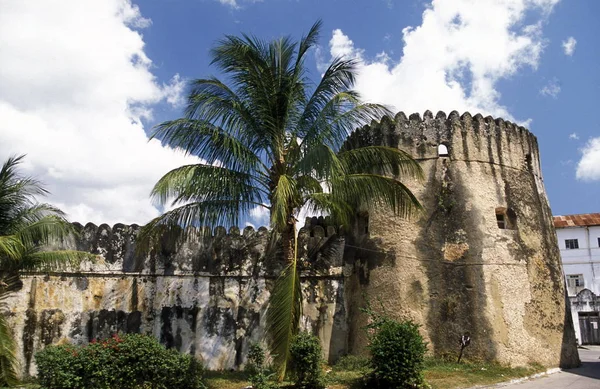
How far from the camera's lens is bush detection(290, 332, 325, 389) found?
34.0 feet

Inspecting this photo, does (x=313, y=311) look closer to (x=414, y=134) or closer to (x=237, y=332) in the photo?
(x=237, y=332)

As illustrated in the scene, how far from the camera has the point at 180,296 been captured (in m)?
14.4

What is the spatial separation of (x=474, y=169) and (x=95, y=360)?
979 cm

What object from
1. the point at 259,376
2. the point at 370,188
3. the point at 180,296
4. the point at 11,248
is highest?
the point at 370,188

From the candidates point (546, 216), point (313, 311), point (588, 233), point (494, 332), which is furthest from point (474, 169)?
point (588, 233)

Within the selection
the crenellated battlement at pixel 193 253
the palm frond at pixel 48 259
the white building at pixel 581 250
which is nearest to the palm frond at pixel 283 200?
the crenellated battlement at pixel 193 253

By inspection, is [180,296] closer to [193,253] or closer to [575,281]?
[193,253]

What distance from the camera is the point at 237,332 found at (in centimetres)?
1425

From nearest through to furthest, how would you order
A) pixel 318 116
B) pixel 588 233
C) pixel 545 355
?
pixel 318 116
pixel 545 355
pixel 588 233

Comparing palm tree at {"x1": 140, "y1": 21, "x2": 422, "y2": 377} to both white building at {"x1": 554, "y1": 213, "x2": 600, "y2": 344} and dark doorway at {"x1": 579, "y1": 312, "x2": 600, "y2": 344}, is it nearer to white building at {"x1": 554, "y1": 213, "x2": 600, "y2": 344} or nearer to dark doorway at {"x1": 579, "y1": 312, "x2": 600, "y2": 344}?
dark doorway at {"x1": 579, "y1": 312, "x2": 600, "y2": 344}

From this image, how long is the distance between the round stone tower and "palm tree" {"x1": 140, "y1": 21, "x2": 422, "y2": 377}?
220cm

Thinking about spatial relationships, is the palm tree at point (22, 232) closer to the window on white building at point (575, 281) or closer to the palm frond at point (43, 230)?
the palm frond at point (43, 230)

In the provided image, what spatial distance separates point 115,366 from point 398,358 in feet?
16.9

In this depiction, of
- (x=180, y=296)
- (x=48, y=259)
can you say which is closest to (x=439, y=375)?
(x=180, y=296)
